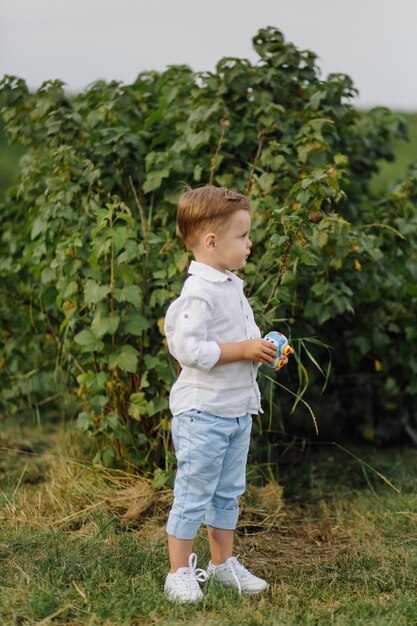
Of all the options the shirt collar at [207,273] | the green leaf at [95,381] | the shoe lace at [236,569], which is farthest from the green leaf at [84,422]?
the shirt collar at [207,273]

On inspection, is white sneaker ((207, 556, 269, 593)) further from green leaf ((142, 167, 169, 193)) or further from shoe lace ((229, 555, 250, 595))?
green leaf ((142, 167, 169, 193))

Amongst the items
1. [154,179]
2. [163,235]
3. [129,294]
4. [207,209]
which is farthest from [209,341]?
[154,179]

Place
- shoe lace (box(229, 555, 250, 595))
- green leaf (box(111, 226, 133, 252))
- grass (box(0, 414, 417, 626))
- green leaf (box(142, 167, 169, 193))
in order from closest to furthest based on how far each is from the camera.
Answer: grass (box(0, 414, 417, 626)) → shoe lace (box(229, 555, 250, 595)) → green leaf (box(111, 226, 133, 252)) → green leaf (box(142, 167, 169, 193))

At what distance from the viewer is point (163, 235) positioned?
4086mm

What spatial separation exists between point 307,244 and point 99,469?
1.49 meters

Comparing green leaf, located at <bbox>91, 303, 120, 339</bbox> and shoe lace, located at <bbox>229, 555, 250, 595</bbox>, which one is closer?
shoe lace, located at <bbox>229, 555, 250, 595</bbox>

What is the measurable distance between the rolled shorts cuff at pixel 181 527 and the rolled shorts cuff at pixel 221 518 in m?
0.14

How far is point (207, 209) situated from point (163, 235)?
1221 mm

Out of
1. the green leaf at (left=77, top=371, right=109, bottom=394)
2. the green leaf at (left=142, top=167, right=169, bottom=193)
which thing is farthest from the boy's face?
the green leaf at (left=142, top=167, right=169, bottom=193)

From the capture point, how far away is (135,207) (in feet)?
14.4

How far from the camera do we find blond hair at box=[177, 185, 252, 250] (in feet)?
→ 9.46

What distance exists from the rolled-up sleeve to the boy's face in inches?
6.9

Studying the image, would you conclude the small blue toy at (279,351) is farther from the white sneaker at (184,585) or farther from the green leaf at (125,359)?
the green leaf at (125,359)

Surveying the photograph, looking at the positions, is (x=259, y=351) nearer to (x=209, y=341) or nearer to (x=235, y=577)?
(x=209, y=341)
